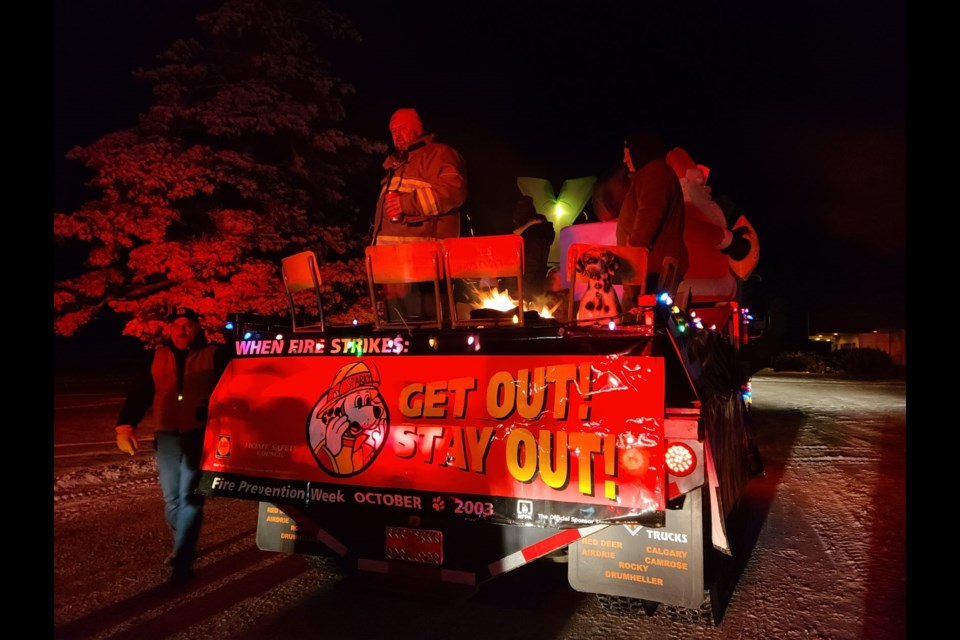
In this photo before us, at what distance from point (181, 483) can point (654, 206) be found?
3845mm

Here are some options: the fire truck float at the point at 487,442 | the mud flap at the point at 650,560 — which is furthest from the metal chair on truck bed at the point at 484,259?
the mud flap at the point at 650,560

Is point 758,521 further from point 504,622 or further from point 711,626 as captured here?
point 504,622

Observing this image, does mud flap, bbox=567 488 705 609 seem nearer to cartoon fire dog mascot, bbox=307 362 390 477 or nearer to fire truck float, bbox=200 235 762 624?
fire truck float, bbox=200 235 762 624

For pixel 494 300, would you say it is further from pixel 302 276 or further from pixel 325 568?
pixel 325 568

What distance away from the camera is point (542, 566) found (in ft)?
15.8

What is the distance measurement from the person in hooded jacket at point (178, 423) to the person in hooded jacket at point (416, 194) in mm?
1409

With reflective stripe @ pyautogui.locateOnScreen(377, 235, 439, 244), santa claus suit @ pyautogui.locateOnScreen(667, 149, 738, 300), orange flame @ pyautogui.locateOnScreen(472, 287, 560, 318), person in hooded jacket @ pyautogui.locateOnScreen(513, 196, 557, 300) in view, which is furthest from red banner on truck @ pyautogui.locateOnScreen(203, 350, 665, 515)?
santa claus suit @ pyautogui.locateOnScreen(667, 149, 738, 300)

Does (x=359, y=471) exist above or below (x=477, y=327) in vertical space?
below

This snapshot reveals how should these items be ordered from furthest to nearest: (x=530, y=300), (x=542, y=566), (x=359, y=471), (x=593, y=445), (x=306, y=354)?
(x=530, y=300), (x=542, y=566), (x=306, y=354), (x=359, y=471), (x=593, y=445)

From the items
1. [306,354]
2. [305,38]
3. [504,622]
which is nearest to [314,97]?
[305,38]

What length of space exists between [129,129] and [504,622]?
30.5 ft

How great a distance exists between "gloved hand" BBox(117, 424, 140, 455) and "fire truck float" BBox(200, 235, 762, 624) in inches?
46.1

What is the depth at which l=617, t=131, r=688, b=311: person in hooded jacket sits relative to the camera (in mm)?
4375

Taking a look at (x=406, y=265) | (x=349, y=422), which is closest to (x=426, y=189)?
(x=406, y=265)
